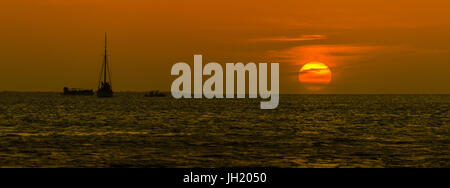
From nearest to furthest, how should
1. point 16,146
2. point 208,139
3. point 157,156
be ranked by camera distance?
point 157,156, point 16,146, point 208,139

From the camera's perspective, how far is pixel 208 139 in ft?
156

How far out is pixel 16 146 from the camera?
39.9 m

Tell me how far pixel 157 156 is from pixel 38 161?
6.76m

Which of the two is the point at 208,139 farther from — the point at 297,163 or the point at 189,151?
the point at 297,163
